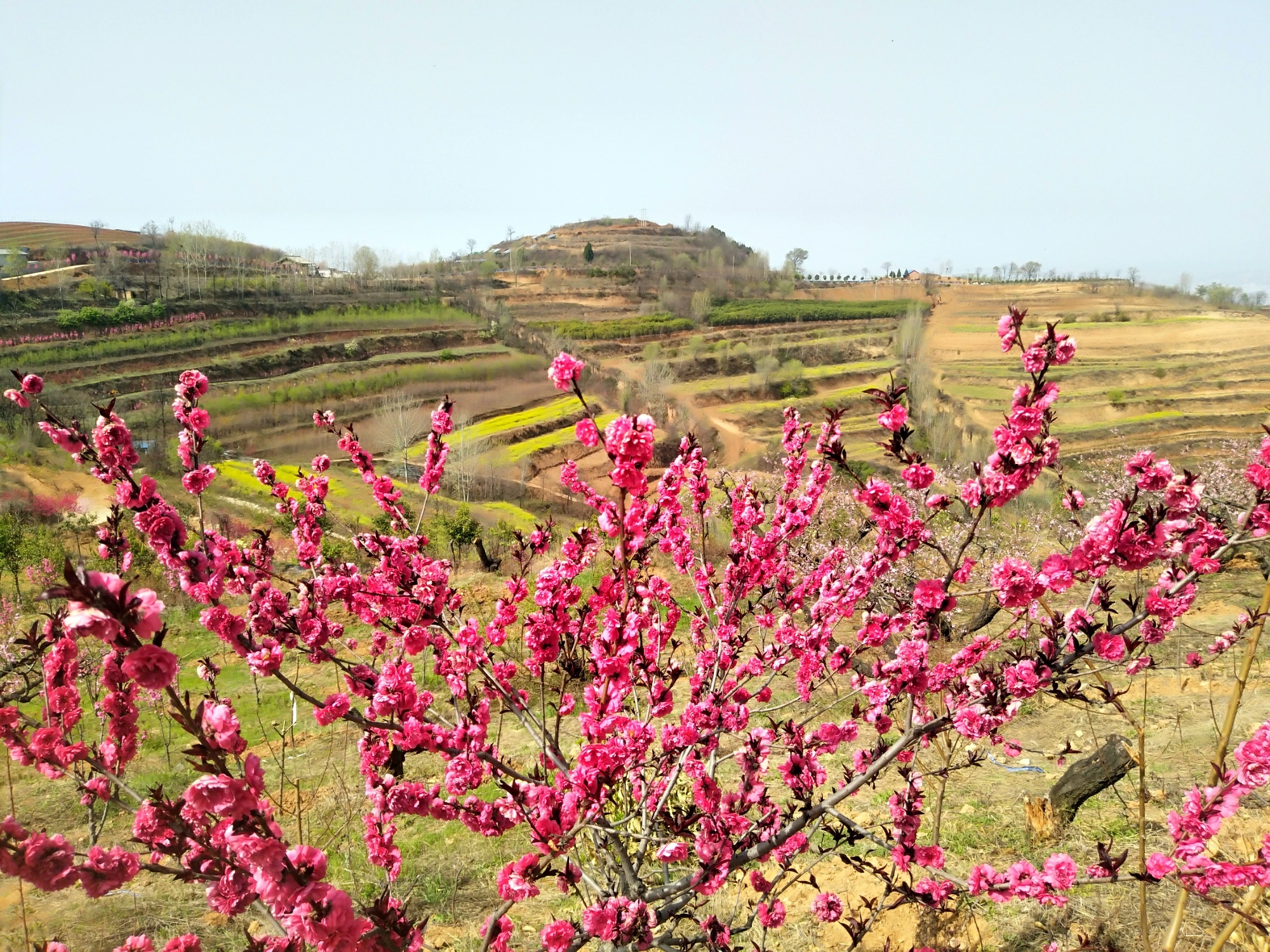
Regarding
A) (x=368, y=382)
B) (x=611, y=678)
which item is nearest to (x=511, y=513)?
(x=368, y=382)

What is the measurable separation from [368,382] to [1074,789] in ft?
168

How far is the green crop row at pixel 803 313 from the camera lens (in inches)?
3108

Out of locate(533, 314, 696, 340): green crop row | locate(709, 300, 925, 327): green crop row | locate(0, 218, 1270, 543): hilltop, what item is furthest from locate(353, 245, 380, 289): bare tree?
locate(709, 300, 925, 327): green crop row

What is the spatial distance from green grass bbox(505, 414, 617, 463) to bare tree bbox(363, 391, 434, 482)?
18.0ft

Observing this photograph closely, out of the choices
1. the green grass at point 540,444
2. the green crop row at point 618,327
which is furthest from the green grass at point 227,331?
the green grass at point 540,444

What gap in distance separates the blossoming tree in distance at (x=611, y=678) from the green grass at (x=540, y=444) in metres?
40.2

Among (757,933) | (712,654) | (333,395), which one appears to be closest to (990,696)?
(712,654)

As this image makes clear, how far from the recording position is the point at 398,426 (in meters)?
39.8

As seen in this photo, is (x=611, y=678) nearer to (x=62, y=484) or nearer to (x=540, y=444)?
(x=62, y=484)

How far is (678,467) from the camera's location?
9.57ft

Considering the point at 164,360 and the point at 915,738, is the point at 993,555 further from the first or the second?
the point at 164,360

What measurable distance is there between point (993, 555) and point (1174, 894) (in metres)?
5.96

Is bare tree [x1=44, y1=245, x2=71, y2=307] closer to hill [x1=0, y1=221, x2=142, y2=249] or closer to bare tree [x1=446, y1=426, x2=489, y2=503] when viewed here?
hill [x1=0, y1=221, x2=142, y2=249]

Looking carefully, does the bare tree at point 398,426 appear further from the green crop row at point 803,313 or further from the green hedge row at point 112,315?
the green crop row at point 803,313
